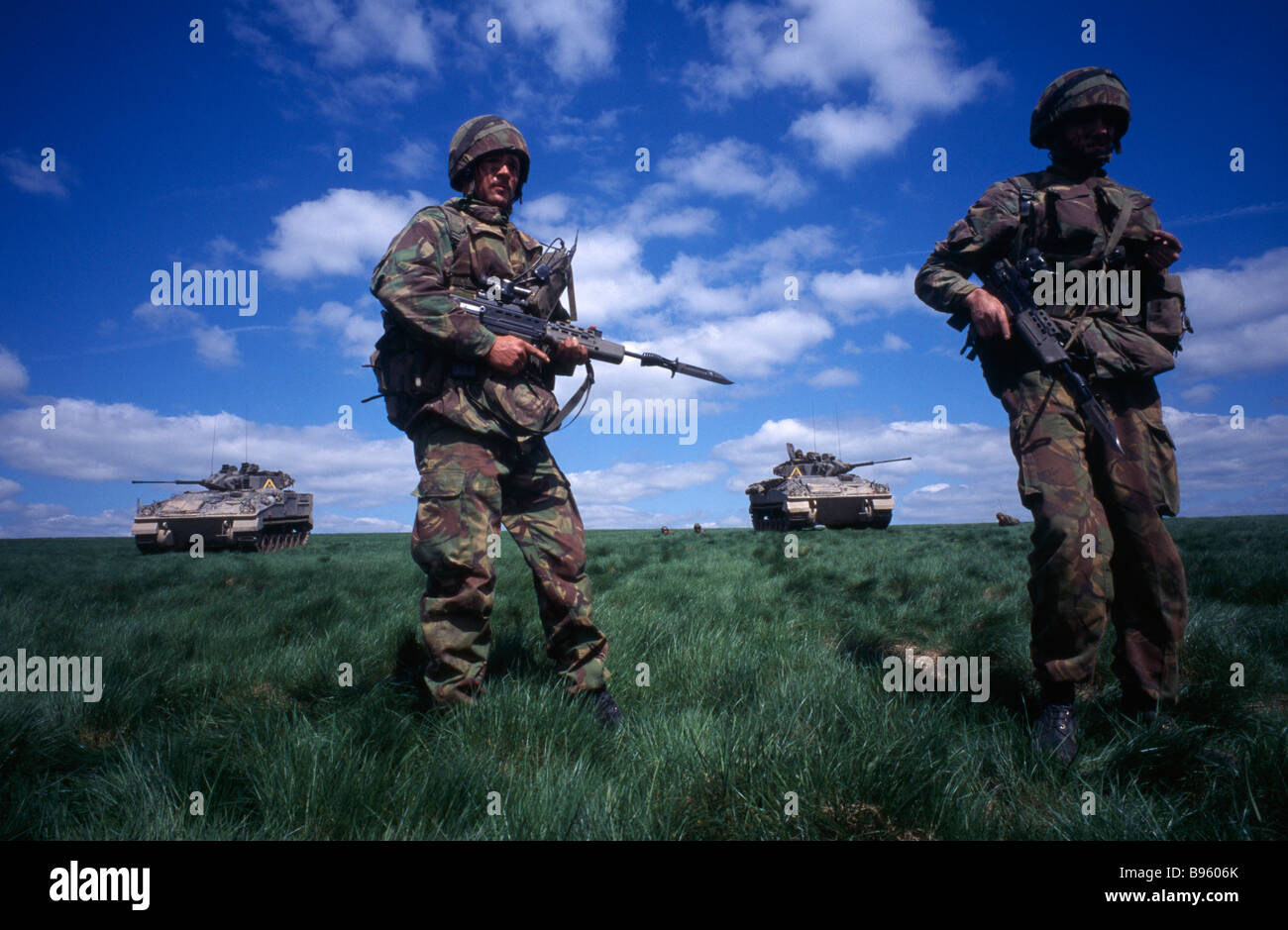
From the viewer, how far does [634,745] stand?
78.1 inches

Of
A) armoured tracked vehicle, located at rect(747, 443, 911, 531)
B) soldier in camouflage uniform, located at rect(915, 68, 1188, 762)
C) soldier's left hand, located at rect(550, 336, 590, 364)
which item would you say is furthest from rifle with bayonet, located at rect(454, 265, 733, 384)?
armoured tracked vehicle, located at rect(747, 443, 911, 531)

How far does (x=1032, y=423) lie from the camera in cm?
266

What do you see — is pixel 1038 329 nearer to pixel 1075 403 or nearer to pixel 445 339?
pixel 1075 403

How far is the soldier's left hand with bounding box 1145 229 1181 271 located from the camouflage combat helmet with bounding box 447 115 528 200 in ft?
10.1

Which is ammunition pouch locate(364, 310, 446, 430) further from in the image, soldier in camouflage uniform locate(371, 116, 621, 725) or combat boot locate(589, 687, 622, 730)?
combat boot locate(589, 687, 622, 730)

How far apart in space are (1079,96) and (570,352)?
264 cm

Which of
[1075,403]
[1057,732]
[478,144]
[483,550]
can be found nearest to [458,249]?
[478,144]

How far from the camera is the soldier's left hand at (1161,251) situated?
114 inches

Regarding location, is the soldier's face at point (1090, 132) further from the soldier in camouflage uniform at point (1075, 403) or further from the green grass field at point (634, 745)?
the green grass field at point (634, 745)

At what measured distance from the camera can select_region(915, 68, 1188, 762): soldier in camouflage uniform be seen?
7.93 feet

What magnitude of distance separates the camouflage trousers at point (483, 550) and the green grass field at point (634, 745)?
191 millimetres
